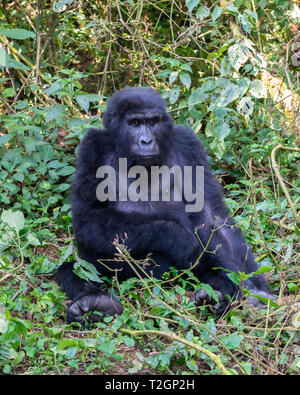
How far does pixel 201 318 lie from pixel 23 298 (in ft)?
3.88

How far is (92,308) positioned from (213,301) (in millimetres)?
818

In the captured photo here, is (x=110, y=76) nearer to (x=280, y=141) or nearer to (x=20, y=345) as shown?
(x=280, y=141)

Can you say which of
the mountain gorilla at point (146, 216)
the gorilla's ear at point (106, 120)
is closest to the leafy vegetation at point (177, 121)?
the mountain gorilla at point (146, 216)

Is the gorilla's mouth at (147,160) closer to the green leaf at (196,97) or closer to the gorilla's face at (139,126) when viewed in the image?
the gorilla's face at (139,126)

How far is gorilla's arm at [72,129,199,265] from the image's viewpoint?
4359 millimetres

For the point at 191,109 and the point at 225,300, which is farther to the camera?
the point at 191,109

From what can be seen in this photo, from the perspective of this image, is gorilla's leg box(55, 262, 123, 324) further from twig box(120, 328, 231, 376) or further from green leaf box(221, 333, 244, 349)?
green leaf box(221, 333, 244, 349)

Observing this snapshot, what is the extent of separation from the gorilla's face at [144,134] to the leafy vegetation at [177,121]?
84cm

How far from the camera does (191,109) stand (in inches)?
237

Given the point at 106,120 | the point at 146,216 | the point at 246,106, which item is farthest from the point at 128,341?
the point at 246,106

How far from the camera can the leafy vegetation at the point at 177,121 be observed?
11.1ft

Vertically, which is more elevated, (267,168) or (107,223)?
(267,168)

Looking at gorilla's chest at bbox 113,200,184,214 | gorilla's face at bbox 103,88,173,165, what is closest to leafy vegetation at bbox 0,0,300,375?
gorilla's chest at bbox 113,200,184,214

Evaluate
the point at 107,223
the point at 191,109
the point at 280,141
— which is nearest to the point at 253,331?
the point at 107,223
